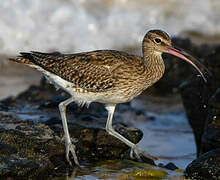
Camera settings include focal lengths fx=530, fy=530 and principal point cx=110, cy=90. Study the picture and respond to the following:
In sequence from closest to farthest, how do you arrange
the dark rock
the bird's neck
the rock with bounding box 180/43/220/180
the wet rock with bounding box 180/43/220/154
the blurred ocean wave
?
the rock with bounding box 180/43/220/180 → the bird's neck → the dark rock → the wet rock with bounding box 180/43/220/154 → the blurred ocean wave

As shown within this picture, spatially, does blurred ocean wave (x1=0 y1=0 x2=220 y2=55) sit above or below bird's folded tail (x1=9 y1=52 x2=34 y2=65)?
above

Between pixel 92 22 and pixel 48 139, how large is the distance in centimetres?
1473

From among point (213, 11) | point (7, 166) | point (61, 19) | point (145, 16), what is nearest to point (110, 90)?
point (7, 166)

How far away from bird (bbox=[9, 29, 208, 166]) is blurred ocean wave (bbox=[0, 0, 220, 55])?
11.4 metres

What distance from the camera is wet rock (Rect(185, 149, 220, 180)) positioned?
8039mm

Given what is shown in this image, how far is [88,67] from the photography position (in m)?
9.20

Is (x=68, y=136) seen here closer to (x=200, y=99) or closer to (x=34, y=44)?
(x=200, y=99)

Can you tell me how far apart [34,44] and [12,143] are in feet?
42.8

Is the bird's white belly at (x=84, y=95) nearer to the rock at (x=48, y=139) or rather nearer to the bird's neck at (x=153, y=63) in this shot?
the rock at (x=48, y=139)

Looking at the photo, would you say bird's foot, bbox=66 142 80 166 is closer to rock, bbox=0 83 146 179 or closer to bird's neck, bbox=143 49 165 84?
rock, bbox=0 83 146 179

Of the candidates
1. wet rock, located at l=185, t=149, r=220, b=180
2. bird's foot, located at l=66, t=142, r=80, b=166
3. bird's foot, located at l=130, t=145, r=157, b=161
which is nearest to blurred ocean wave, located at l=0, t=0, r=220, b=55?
bird's foot, located at l=130, t=145, r=157, b=161

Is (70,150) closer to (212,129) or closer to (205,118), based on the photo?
(212,129)

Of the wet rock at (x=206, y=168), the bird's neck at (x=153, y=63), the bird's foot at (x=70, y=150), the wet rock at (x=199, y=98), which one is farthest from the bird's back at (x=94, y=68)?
the wet rock at (x=199, y=98)

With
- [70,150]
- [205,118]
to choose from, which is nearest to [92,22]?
[205,118]
